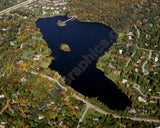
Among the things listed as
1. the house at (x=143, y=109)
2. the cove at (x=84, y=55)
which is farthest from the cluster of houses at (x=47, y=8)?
the house at (x=143, y=109)

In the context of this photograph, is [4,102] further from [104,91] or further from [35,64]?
[104,91]

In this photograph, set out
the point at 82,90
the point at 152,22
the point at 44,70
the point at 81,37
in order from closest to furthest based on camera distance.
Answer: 1. the point at 82,90
2. the point at 44,70
3. the point at 81,37
4. the point at 152,22

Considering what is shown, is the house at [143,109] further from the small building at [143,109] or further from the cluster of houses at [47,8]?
the cluster of houses at [47,8]

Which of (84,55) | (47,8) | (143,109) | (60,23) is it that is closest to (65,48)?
(84,55)

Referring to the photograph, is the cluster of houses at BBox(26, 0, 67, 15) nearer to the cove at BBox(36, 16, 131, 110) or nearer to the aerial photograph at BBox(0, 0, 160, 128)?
the aerial photograph at BBox(0, 0, 160, 128)

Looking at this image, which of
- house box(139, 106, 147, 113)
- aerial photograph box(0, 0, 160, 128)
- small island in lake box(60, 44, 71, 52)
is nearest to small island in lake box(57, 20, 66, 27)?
aerial photograph box(0, 0, 160, 128)

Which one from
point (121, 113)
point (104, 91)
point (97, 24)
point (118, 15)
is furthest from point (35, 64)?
point (118, 15)

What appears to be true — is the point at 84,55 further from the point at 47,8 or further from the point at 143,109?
the point at 47,8
